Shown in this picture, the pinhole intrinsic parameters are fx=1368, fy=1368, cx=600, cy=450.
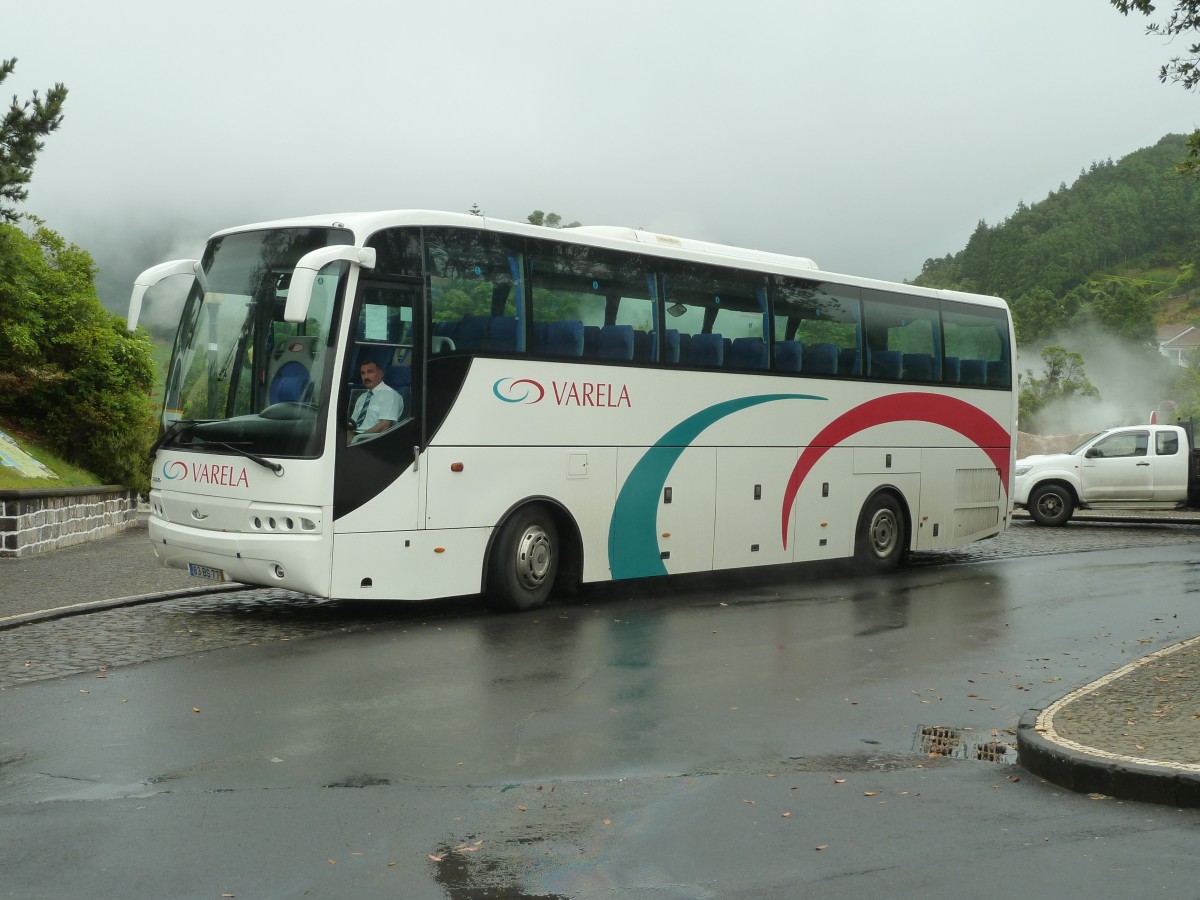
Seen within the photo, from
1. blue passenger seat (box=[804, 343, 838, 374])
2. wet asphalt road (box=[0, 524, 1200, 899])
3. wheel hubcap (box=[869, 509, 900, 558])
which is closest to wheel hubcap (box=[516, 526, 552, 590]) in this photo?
wet asphalt road (box=[0, 524, 1200, 899])

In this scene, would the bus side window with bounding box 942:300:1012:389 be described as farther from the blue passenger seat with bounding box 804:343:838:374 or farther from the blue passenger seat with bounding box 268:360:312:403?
the blue passenger seat with bounding box 268:360:312:403

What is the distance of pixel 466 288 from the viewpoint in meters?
12.6

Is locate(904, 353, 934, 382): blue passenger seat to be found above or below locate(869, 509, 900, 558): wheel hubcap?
above

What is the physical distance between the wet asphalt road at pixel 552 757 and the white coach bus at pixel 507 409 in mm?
855

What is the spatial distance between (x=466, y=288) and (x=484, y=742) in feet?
19.0

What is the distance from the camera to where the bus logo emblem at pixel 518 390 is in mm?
12898

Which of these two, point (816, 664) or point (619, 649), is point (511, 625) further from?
point (816, 664)

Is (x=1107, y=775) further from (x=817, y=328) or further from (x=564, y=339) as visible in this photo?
(x=817, y=328)

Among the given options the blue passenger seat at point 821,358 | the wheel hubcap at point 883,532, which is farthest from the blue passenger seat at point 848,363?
the wheel hubcap at point 883,532

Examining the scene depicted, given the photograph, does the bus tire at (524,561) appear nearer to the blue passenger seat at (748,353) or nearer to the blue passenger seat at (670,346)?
the blue passenger seat at (670,346)

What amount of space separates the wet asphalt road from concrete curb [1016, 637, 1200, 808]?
12cm

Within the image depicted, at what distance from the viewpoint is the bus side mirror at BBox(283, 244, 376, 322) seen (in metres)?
10.6

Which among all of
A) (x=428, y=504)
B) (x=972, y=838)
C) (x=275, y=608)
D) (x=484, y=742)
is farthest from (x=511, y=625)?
(x=972, y=838)

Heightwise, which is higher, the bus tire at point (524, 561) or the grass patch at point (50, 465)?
the grass patch at point (50, 465)
